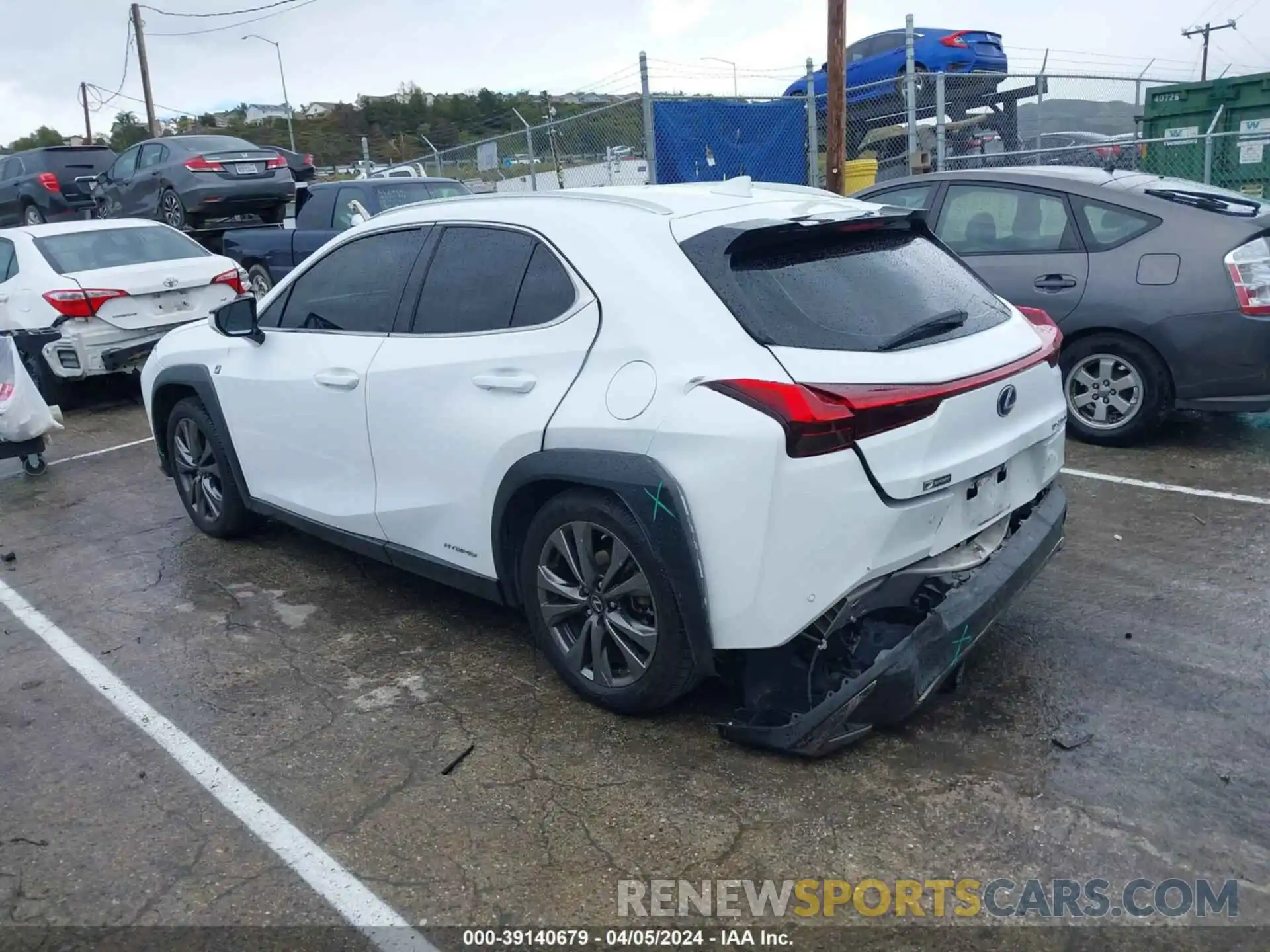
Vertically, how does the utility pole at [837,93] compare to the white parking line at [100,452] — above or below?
above

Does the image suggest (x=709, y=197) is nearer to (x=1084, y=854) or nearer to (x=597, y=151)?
(x=1084, y=854)

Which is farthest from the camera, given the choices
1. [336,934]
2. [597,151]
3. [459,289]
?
[597,151]

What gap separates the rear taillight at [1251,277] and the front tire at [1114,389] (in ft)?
1.82

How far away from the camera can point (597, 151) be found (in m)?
14.7

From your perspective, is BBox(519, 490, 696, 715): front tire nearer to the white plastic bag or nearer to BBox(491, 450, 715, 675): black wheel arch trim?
BBox(491, 450, 715, 675): black wheel arch trim

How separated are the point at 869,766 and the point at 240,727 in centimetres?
217

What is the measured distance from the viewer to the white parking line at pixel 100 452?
7.96 m

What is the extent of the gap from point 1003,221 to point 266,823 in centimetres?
587

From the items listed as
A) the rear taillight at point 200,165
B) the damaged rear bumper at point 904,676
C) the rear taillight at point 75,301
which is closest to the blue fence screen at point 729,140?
the rear taillight at point 200,165

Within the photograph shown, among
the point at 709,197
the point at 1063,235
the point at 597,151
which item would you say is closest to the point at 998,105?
the point at 597,151

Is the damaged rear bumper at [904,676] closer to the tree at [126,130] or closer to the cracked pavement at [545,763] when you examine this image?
the cracked pavement at [545,763]

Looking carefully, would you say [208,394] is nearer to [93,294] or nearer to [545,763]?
[545,763]

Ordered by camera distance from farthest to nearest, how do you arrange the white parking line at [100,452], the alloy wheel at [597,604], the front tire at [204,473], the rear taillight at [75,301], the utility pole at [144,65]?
the utility pole at [144,65]
the rear taillight at [75,301]
the white parking line at [100,452]
the front tire at [204,473]
the alloy wheel at [597,604]

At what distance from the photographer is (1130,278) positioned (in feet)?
21.2
